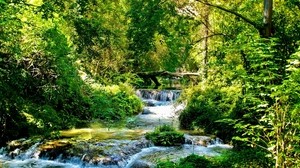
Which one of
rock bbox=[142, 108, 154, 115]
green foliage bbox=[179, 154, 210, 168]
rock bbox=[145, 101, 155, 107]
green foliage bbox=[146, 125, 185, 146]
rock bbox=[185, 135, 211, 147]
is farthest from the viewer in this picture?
rock bbox=[145, 101, 155, 107]

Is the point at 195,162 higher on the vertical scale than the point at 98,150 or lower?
higher

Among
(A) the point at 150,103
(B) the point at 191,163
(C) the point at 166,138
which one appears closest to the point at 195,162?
(B) the point at 191,163

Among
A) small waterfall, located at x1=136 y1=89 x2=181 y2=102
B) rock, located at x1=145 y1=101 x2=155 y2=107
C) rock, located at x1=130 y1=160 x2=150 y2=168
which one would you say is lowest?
rock, located at x1=130 y1=160 x2=150 y2=168

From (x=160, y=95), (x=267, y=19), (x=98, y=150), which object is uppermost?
(x=267, y=19)

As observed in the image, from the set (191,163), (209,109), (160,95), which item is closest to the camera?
(191,163)

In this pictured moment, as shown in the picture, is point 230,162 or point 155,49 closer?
point 230,162

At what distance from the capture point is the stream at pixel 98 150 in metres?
9.77

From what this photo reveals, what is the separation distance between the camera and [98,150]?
10.4 meters

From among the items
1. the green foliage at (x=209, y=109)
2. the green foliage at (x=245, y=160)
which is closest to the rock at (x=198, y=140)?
the green foliage at (x=209, y=109)

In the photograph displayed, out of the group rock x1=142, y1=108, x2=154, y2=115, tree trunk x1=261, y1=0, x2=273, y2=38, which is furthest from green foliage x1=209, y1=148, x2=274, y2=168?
rock x1=142, y1=108, x2=154, y2=115

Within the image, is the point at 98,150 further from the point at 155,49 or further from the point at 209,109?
the point at 209,109

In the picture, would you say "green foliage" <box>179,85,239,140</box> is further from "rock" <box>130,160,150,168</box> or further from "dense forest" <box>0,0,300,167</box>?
"rock" <box>130,160,150,168</box>

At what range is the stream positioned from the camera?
9.77 metres

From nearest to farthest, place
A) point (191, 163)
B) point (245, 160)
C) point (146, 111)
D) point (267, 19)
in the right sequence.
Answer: point (267, 19) → point (245, 160) → point (191, 163) → point (146, 111)
